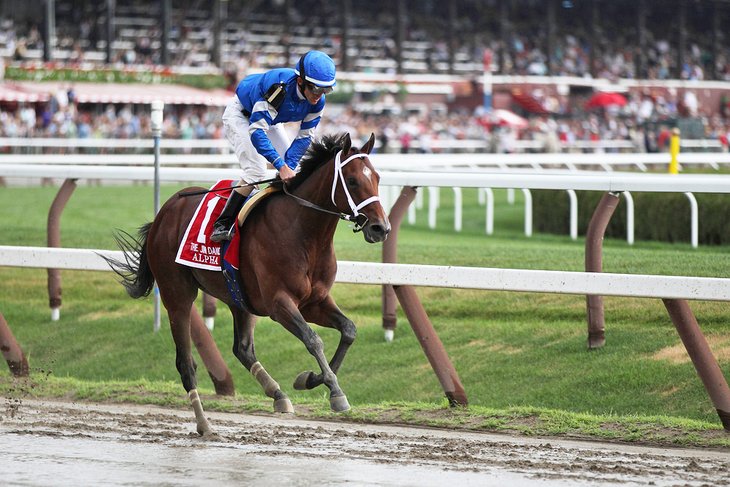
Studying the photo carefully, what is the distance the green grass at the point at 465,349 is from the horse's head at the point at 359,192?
4.35 ft

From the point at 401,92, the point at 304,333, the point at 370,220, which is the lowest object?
the point at 401,92

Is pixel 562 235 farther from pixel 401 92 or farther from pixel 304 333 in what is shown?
pixel 401 92

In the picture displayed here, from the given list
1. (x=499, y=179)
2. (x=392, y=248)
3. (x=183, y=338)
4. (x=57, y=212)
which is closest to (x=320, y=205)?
(x=183, y=338)

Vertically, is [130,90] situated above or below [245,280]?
below

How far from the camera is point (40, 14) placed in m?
34.5

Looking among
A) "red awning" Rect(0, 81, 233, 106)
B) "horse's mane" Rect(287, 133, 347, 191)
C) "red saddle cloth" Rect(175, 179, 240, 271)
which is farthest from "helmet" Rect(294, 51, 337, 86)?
"red awning" Rect(0, 81, 233, 106)

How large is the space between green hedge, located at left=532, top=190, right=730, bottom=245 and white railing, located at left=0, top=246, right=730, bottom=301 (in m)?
2.64

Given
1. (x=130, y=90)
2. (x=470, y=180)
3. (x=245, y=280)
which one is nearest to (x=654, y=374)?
(x=470, y=180)

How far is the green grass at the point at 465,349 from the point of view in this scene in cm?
664

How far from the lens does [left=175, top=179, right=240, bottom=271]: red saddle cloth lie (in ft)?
21.4

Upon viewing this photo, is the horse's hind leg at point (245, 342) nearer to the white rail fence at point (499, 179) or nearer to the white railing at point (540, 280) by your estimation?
the white railing at point (540, 280)

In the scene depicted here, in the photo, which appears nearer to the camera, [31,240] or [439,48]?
[31,240]

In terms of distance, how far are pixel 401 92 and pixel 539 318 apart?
100 feet

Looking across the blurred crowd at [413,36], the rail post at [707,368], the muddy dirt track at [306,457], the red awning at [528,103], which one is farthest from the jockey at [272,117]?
the red awning at [528,103]
